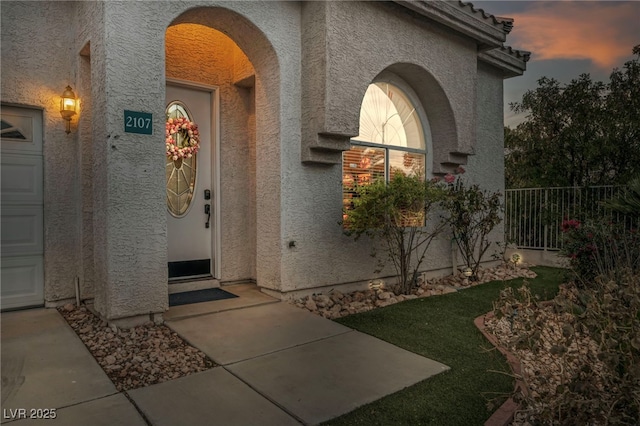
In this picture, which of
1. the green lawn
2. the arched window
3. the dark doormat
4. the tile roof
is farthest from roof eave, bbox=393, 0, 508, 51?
the dark doormat

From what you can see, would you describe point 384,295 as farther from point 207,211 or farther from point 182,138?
point 182,138

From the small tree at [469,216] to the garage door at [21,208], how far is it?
21.3 ft

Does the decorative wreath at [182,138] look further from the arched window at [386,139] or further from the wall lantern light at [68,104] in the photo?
the arched window at [386,139]

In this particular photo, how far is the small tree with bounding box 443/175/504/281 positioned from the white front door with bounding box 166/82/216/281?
14.2ft

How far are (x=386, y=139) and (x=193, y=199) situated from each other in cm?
379

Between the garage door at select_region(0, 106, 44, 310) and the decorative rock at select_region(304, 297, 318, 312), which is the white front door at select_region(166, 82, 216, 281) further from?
the decorative rock at select_region(304, 297, 318, 312)

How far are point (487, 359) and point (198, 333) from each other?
122 inches

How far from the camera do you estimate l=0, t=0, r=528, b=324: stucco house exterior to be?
4.53 m

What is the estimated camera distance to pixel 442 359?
157 inches

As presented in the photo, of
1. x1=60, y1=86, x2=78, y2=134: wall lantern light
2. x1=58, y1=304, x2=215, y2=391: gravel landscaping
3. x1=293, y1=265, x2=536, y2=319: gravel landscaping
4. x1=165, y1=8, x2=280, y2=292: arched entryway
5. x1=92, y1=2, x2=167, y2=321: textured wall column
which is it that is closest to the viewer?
x1=58, y1=304, x2=215, y2=391: gravel landscaping

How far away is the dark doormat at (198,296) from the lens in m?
5.65

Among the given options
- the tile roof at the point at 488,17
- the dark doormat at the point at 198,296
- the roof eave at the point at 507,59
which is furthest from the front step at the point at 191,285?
the roof eave at the point at 507,59

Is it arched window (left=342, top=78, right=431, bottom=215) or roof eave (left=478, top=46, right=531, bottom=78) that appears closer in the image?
arched window (left=342, top=78, right=431, bottom=215)

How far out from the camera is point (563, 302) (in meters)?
2.69
